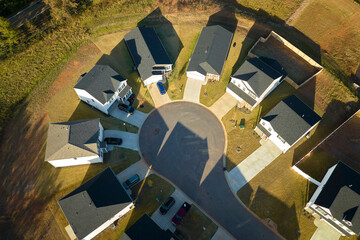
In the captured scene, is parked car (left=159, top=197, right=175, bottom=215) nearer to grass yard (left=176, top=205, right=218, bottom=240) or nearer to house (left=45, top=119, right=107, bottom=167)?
grass yard (left=176, top=205, right=218, bottom=240)

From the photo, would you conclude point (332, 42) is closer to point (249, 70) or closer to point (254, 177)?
point (249, 70)

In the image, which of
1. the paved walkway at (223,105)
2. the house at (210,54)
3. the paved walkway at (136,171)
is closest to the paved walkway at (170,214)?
the paved walkway at (136,171)

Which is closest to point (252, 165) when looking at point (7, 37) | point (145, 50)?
point (145, 50)

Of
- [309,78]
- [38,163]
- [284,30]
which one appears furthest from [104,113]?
[284,30]

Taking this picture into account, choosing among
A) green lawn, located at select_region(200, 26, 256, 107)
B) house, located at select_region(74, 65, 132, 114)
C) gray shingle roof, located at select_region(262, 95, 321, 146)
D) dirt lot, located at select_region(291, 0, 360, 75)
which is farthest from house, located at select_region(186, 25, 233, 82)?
dirt lot, located at select_region(291, 0, 360, 75)

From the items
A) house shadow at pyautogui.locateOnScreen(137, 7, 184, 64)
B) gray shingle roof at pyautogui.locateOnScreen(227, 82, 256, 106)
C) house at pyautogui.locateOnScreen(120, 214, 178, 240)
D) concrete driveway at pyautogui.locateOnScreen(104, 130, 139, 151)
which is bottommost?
house at pyautogui.locateOnScreen(120, 214, 178, 240)
